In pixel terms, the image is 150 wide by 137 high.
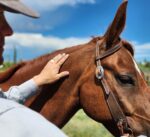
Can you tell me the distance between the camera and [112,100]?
413cm

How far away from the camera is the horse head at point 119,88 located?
4.11 meters

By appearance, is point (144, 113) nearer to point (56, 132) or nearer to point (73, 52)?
point (73, 52)

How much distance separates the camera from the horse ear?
4.16m

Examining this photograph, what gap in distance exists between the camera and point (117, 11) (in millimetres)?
4168

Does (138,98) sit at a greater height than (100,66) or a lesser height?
lesser

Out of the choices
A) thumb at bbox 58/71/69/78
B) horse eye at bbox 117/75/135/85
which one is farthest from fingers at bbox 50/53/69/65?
horse eye at bbox 117/75/135/85

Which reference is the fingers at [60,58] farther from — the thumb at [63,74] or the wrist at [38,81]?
the wrist at [38,81]

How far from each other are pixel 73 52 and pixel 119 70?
0.51 metres

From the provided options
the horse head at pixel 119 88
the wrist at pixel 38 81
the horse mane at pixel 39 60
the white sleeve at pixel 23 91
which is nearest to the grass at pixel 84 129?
the horse mane at pixel 39 60

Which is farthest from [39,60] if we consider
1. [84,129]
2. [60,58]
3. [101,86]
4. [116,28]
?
[84,129]

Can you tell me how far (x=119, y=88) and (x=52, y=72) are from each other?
689mm

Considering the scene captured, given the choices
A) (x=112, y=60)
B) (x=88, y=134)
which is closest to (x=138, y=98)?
(x=112, y=60)

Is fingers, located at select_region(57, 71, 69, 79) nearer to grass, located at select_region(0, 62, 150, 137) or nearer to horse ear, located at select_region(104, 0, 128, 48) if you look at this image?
horse ear, located at select_region(104, 0, 128, 48)

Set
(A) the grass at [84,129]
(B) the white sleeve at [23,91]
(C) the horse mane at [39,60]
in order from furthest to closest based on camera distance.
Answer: (A) the grass at [84,129] < (C) the horse mane at [39,60] < (B) the white sleeve at [23,91]
